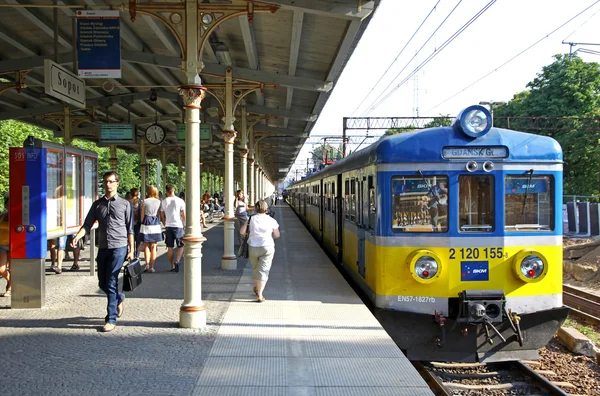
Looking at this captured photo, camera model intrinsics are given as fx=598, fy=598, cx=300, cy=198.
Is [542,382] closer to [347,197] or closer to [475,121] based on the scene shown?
[475,121]

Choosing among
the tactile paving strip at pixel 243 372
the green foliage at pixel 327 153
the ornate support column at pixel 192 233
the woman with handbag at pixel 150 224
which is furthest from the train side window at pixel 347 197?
the green foliage at pixel 327 153

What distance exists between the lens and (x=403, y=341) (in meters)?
7.34

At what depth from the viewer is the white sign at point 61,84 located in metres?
8.93

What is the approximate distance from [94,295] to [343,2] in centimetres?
590

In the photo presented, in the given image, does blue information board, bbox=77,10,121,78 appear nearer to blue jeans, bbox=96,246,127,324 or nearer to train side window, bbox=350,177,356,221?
blue jeans, bbox=96,246,127,324

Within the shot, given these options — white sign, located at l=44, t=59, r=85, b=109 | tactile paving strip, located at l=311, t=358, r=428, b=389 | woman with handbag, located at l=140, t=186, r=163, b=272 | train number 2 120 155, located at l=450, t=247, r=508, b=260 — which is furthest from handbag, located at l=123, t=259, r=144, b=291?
woman with handbag, located at l=140, t=186, r=163, b=272

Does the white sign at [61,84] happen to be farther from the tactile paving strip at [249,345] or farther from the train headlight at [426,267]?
the train headlight at [426,267]

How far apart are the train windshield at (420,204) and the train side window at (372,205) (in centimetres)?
40

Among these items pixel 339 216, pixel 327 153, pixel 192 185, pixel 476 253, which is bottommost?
pixel 476 253

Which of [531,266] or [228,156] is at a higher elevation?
[228,156]

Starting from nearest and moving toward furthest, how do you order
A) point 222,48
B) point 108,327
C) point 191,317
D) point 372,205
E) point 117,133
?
point 108,327
point 191,317
point 372,205
point 222,48
point 117,133

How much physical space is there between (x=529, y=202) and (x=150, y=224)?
703 cm

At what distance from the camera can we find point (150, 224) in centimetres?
1150

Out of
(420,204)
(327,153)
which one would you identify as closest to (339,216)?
(420,204)
